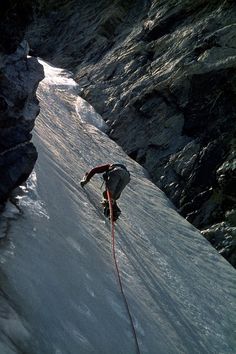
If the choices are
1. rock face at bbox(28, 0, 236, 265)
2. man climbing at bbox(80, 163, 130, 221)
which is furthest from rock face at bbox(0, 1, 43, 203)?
rock face at bbox(28, 0, 236, 265)

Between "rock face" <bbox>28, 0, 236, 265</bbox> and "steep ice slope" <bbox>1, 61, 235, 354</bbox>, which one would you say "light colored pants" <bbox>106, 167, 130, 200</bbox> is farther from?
"rock face" <bbox>28, 0, 236, 265</bbox>

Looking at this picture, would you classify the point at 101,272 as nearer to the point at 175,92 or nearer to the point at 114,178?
the point at 114,178

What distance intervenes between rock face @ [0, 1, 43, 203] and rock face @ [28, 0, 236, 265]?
7353 millimetres

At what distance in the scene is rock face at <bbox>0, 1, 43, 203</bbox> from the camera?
7141 millimetres

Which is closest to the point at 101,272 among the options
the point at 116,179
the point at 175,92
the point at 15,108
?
the point at 116,179

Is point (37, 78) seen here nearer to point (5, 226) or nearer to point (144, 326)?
point (5, 226)

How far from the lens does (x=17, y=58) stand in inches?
304

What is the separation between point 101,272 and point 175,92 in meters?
11.3

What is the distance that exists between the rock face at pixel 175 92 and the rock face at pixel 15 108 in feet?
24.1

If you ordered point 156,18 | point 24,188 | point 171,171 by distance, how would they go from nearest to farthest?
point 24,188 < point 171,171 < point 156,18

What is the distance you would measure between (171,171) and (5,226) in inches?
380

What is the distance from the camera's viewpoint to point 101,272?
26.1ft

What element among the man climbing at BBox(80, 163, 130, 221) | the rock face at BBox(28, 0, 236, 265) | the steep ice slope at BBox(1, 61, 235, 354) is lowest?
the steep ice slope at BBox(1, 61, 235, 354)

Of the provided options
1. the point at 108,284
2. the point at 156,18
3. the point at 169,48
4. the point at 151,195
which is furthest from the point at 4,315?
the point at 156,18
